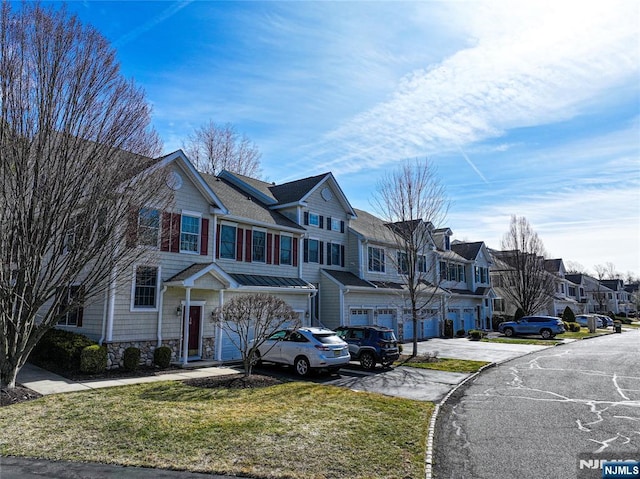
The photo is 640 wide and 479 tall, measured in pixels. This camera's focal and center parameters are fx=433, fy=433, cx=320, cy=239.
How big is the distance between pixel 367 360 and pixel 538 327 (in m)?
24.1

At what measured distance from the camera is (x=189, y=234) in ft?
59.8

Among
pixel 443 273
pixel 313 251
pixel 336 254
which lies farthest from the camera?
pixel 336 254

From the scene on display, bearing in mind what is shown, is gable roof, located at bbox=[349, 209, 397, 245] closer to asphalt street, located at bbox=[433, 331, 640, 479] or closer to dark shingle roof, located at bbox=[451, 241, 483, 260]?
dark shingle roof, located at bbox=[451, 241, 483, 260]

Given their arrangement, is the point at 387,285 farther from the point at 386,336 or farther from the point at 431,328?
the point at 386,336

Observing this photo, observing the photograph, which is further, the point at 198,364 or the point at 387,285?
the point at 387,285

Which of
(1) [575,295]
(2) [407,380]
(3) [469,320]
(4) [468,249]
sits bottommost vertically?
(2) [407,380]

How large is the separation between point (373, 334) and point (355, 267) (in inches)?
450

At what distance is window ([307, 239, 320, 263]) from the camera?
25.8 metres

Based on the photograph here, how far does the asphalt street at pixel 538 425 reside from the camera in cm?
660

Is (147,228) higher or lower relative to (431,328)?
higher

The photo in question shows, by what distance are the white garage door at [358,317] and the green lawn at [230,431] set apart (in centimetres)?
1472

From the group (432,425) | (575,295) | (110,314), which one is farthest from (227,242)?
(575,295)

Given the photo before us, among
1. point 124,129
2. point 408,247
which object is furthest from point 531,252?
point 124,129

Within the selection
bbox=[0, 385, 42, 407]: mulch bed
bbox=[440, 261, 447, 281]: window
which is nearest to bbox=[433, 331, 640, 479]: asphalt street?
bbox=[440, 261, 447, 281]: window
